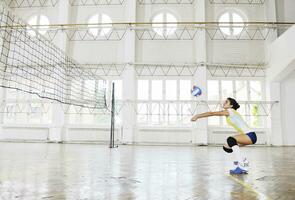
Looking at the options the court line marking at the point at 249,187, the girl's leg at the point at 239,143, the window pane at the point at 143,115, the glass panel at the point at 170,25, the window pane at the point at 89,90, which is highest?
the glass panel at the point at 170,25

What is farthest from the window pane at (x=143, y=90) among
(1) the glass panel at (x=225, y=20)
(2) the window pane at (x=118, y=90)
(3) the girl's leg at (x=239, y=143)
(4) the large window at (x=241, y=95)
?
(3) the girl's leg at (x=239, y=143)

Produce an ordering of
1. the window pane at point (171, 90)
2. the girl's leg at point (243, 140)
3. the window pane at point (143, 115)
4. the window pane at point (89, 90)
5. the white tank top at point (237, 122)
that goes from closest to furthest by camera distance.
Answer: the girl's leg at point (243, 140) < the white tank top at point (237, 122) < the window pane at point (89, 90) < the window pane at point (143, 115) < the window pane at point (171, 90)

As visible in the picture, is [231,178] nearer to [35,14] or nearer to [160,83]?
[160,83]

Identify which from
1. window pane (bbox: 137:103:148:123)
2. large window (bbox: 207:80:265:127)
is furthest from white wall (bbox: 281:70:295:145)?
window pane (bbox: 137:103:148:123)

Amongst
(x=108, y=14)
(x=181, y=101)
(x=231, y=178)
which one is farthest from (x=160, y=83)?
(x=231, y=178)

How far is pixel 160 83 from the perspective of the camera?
1442cm

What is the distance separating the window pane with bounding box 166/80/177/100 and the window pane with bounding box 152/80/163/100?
1.08 ft

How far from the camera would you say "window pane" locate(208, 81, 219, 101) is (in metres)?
14.1

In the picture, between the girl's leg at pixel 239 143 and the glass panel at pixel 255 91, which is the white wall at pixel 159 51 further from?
the girl's leg at pixel 239 143

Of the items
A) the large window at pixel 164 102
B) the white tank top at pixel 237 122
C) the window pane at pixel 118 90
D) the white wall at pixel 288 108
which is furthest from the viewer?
the window pane at pixel 118 90

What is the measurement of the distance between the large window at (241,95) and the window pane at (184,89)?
106 centimetres

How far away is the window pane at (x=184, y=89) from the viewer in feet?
46.6

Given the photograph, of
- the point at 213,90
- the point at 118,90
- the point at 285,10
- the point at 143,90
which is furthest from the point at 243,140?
the point at 285,10

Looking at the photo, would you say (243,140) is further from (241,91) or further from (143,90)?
(241,91)
